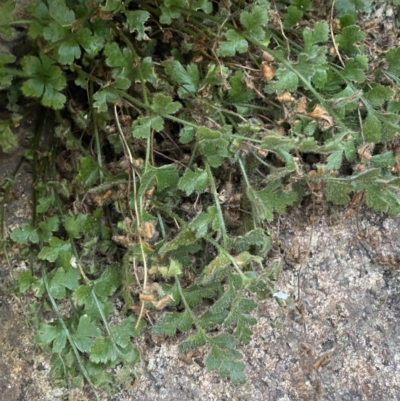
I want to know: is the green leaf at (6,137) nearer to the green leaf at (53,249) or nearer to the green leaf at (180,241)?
the green leaf at (53,249)

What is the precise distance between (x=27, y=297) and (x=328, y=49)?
89 centimetres

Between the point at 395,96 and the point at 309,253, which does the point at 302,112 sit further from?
the point at 309,253

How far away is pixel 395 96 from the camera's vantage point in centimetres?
138

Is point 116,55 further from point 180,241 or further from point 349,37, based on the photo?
point 349,37

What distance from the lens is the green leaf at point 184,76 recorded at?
4.26 feet

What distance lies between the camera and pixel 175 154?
1.39m

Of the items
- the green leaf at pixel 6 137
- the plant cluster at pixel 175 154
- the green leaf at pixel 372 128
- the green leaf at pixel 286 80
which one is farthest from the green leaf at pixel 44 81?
the green leaf at pixel 372 128

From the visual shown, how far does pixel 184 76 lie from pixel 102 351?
60 centimetres

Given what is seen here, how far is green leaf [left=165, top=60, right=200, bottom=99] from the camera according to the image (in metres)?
1.30

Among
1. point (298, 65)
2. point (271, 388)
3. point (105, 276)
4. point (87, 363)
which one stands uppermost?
point (298, 65)

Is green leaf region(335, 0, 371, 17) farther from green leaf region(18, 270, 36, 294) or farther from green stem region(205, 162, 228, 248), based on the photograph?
green leaf region(18, 270, 36, 294)

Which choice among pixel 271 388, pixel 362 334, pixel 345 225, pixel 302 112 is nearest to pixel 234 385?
pixel 271 388

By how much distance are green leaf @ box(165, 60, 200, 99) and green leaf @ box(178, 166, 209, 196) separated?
212 mm

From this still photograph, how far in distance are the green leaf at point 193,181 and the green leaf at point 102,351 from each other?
34 cm
